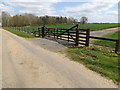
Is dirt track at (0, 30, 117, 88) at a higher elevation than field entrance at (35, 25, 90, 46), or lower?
lower

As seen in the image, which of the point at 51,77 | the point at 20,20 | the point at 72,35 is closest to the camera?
the point at 51,77

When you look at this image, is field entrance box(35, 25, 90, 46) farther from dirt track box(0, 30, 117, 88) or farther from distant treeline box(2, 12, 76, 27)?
distant treeline box(2, 12, 76, 27)

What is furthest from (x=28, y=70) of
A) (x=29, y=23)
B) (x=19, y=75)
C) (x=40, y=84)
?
(x=29, y=23)

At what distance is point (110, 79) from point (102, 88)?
69cm

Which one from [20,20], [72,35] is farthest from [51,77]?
[20,20]

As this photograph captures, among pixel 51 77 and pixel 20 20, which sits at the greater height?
pixel 20 20

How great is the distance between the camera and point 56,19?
10006cm

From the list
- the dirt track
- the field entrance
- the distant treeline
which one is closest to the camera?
the dirt track

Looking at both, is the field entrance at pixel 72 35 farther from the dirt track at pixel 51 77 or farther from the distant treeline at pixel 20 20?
the distant treeline at pixel 20 20

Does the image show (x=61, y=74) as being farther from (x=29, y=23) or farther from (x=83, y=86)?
(x=29, y=23)

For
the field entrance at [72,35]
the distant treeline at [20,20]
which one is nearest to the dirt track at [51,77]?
the field entrance at [72,35]

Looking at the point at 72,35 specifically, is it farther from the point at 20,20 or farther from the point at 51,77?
the point at 20,20

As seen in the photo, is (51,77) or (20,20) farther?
(20,20)

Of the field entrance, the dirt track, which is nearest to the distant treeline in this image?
the field entrance
